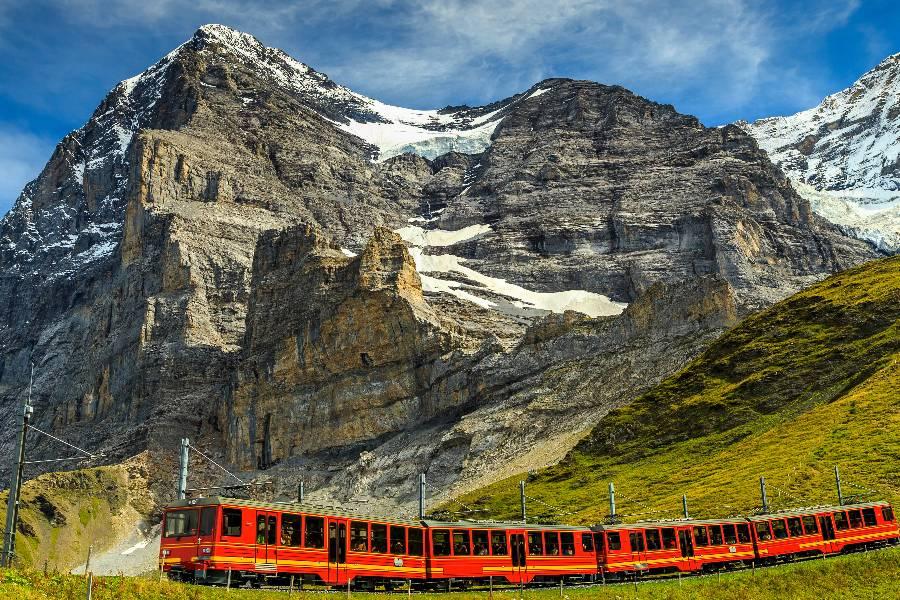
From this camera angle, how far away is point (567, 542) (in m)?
53.0

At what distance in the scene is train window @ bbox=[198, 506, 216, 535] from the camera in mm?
40606

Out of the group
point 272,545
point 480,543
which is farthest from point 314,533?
point 480,543

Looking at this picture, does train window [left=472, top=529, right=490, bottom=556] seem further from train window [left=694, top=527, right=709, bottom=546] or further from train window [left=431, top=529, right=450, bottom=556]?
train window [left=694, top=527, right=709, bottom=546]

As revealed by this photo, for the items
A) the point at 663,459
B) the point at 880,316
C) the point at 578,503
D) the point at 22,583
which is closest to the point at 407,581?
the point at 22,583

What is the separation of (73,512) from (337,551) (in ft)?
509

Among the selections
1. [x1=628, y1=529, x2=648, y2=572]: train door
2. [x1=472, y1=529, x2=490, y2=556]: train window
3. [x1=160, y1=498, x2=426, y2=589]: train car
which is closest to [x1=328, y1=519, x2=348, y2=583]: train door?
[x1=160, y1=498, x2=426, y2=589]: train car

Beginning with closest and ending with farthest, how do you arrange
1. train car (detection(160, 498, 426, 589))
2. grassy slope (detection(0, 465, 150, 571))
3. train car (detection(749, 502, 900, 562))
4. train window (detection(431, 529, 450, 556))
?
train car (detection(160, 498, 426, 589)), train window (detection(431, 529, 450, 556)), train car (detection(749, 502, 900, 562)), grassy slope (detection(0, 465, 150, 571))

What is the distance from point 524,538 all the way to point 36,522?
149544 mm

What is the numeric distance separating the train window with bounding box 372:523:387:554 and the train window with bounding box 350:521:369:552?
44 cm

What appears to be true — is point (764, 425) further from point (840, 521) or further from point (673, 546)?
point (673, 546)

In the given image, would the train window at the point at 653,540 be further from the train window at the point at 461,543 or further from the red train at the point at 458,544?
the train window at the point at 461,543

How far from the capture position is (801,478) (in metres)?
72.8

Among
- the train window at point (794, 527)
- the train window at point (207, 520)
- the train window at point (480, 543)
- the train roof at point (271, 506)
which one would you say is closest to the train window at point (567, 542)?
the train window at point (480, 543)

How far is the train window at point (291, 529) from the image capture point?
42.1m
